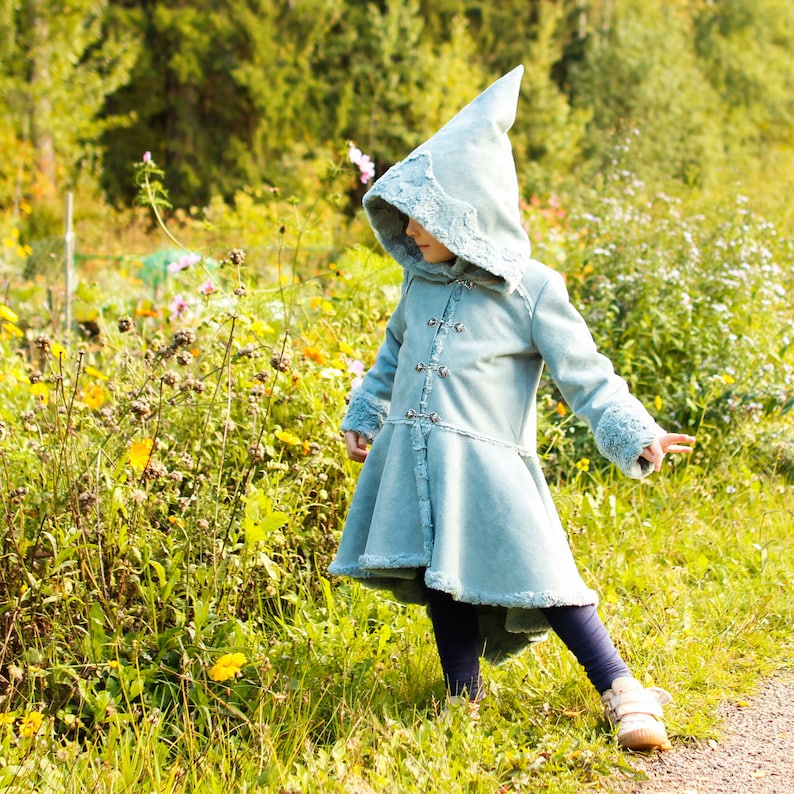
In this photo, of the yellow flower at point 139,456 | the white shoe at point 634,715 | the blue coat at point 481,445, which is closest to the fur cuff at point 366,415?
the blue coat at point 481,445

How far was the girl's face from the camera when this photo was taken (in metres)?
2.44

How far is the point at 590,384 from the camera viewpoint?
234cm

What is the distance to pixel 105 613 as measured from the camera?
2.60m

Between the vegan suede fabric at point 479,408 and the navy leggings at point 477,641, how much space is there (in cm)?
9

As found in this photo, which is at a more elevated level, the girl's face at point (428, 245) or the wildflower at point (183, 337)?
the girl's face at point (428, 245)

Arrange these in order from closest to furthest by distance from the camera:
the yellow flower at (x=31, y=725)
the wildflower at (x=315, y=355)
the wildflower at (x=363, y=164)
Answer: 1. the yellow flower at (x=31, y=725)
2. the wildflower at (x=315, y=355)
3. the wildflower at (x=363, y=164)

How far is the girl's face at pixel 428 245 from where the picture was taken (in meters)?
2.44

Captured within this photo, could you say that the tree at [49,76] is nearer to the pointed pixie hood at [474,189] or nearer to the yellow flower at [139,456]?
the yellow flower at [139,456]

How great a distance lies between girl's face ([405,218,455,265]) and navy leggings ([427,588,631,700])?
830 mm

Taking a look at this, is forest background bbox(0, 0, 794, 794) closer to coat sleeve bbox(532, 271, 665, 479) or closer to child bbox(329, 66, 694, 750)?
child bbox(329, 66, 694, 750)

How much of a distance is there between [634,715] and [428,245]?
1.22 meters

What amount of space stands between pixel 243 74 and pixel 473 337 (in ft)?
52.4

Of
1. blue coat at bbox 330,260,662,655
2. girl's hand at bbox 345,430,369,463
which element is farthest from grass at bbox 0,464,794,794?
girl's hand at bbox 345,430,369,463

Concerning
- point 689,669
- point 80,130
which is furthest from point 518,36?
point 689,669
